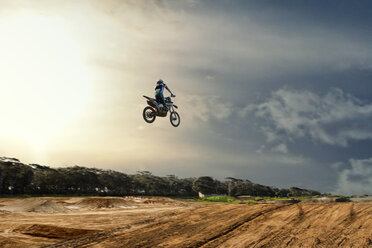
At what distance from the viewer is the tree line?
38406 mm

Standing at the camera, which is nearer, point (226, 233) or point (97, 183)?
point (226, 233)

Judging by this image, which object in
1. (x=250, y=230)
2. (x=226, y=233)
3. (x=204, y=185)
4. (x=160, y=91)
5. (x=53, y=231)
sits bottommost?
(x=53, y=231)

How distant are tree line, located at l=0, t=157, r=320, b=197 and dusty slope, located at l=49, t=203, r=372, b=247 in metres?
31.8

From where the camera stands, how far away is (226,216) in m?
15.6

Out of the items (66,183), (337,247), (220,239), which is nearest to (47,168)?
(66,183)

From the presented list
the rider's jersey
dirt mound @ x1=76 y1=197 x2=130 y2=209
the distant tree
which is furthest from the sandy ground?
the distant tree

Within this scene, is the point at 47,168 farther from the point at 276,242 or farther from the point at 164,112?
the point at 276,242

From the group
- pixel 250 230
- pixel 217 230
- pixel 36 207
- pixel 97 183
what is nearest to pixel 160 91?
pixel 217 230

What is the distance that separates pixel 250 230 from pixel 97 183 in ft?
128

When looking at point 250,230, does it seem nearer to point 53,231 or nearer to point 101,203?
point 53,231

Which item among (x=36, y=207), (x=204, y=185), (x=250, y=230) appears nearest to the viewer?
(x=250, y=230)

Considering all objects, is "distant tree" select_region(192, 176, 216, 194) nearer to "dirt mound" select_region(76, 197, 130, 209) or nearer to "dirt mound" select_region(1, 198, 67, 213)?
"dirt mound" select_region(76, 197, 130, 209)

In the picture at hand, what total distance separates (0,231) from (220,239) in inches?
428

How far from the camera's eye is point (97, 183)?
4662 cm
